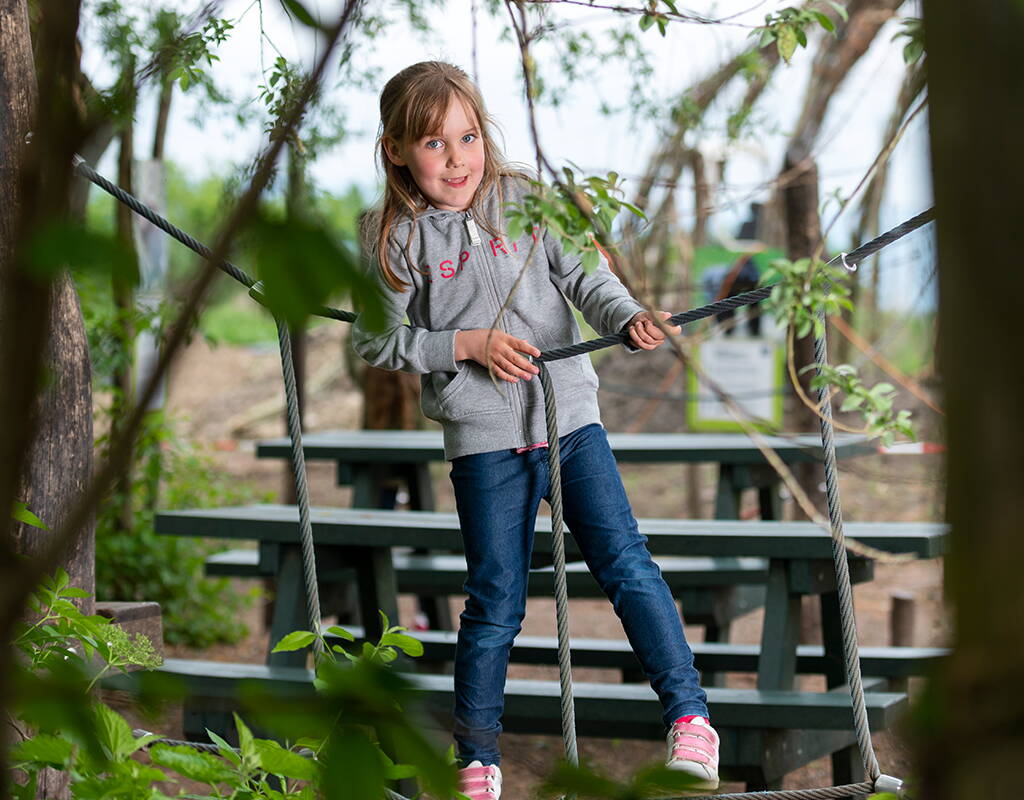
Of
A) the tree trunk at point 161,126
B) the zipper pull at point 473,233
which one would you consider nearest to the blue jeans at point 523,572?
the zipper pull at point 473,233

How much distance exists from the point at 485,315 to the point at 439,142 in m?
0.31

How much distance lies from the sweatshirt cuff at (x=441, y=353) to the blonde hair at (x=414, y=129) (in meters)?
0.13

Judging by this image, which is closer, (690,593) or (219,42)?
(219,42)

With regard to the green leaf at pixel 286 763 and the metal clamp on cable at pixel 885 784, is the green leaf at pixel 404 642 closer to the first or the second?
the green leaf at pixel 286 763

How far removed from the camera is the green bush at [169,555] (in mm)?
4488

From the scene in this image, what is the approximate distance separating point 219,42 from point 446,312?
692mm

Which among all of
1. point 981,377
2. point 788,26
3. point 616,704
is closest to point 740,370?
point 616,704

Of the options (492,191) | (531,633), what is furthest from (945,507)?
(531,633)

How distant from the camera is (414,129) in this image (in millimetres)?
2051

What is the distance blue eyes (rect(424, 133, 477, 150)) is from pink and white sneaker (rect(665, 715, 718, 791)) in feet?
3.39

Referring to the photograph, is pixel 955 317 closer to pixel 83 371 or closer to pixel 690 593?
pixel 83 371

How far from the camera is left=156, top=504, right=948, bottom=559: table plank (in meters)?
2.73

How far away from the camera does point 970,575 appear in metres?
0.44

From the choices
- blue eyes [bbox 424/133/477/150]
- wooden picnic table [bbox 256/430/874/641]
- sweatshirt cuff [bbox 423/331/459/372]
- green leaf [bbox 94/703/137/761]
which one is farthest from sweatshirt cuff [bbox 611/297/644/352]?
wooden picnic table [bbox 256/430/874/641]
